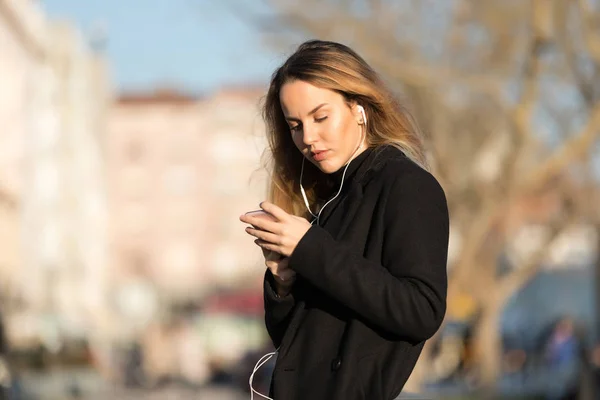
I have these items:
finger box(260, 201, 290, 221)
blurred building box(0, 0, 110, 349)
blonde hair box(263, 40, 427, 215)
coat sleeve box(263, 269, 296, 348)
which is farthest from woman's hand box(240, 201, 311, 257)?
blurred building box(0, 0, 110, 349)

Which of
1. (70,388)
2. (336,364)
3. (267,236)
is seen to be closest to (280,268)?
(267,236)

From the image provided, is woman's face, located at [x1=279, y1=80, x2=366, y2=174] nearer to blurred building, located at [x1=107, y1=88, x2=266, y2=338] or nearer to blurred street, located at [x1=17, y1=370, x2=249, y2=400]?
blurred street, located at [x1=17, y1=370, x2=249, y2=400]

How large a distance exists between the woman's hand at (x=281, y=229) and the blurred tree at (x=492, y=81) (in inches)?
563

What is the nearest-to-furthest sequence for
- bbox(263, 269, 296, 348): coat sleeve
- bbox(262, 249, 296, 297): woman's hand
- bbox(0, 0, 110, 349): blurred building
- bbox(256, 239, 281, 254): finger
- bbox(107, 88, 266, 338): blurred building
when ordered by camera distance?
bbox(256, 239, 281, 254): finger
bbox(262, 249, 296, 297): woman's hand
bbox(263, 269, 296, 348): coat sleeve
bbox(0, 0, 110, 349): blurred building
bbox(107, 88, 266, 338): blurred building

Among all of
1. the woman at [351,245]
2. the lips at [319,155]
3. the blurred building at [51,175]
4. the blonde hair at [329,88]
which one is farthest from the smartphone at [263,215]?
the blurred building at [51,175]

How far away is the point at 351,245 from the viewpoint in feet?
10.7

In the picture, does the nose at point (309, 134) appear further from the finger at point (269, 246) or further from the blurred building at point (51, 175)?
the blurred building at point (51, 175)

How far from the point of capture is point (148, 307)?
104250 mm

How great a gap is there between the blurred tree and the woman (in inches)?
552

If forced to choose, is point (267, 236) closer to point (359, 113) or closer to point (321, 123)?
point (321, 123)

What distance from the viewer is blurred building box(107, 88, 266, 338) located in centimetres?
11956

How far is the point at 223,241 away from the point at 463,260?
102 m

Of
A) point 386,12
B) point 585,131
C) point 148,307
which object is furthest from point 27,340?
point 148,307

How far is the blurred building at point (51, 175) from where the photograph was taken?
4950 centimetres
